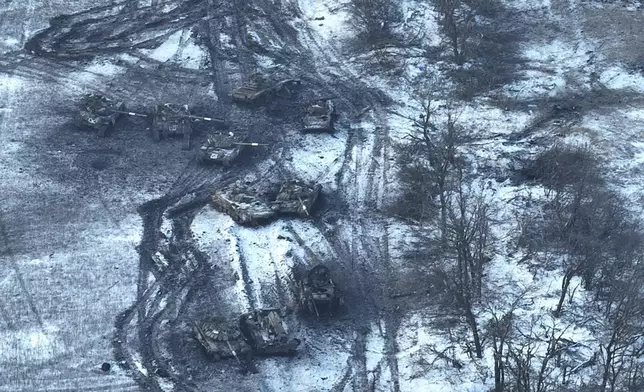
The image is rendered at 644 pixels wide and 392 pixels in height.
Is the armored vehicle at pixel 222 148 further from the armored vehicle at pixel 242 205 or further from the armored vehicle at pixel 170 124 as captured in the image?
the armored vehicle at pixel 242 205

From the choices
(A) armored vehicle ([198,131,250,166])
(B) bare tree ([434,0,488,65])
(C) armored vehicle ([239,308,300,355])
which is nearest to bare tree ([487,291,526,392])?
(C) armored vehicle ([239,308,300,355])

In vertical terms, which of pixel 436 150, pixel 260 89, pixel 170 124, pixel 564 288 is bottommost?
pixel 564 288

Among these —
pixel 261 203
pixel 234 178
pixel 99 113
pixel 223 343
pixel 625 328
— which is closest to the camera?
pixel 625 328

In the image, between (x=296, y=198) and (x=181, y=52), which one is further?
(x=181, y=52)

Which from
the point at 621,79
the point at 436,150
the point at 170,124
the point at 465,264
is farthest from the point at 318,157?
the point at 621,79

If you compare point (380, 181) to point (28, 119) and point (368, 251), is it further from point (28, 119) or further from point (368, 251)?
point (28, 119)

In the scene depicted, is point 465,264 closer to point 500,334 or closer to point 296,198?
point 500,334

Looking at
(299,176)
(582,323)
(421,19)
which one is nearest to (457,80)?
(421,19)
